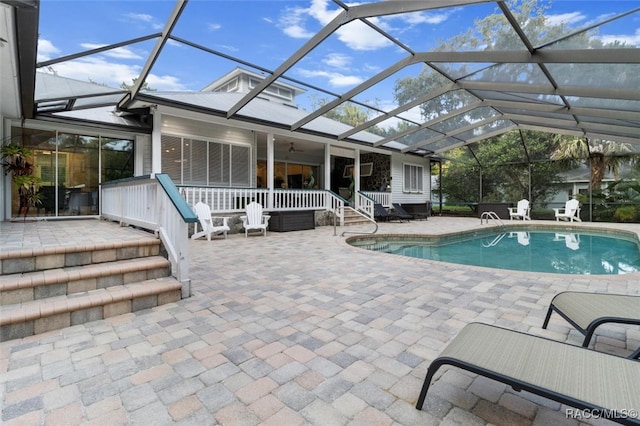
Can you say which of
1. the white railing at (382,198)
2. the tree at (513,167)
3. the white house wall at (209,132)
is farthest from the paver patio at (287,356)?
the tree at (513,167)

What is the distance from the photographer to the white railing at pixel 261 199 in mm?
8867

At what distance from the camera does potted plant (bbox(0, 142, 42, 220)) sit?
6.64m

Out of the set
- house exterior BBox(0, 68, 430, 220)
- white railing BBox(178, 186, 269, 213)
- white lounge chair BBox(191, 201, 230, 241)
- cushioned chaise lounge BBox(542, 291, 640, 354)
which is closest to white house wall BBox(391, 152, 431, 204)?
house exterior BBox(0, 68, 430, 220)

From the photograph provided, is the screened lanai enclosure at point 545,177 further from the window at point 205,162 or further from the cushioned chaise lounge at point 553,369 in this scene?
the cushioned chaise lounge at point 553,369

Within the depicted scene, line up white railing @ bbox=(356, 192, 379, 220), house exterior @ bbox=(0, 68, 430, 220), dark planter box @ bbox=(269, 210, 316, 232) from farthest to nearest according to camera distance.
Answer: white railing @ bbox=(356, 192, 379, 220) < dark planter box @ bbox=(269, 210, 316, 232) < house exterior @ bbox=(0, 68, 430, 220)

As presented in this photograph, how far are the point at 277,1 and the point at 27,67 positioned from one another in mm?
4572

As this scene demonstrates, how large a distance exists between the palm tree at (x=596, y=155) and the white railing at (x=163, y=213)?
55.0 feet

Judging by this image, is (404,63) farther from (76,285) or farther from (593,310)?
(76,285)

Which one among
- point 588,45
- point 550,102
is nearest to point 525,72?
point 588,45

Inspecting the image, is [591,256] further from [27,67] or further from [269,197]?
[27,67]

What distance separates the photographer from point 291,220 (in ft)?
33.2

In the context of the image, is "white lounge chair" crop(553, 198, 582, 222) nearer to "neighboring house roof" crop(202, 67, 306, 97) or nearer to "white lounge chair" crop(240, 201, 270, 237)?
"white lounge chair" crop(240, 201, 270, 237)

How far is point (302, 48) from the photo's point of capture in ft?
20.6

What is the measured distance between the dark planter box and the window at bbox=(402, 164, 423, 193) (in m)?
7.52
